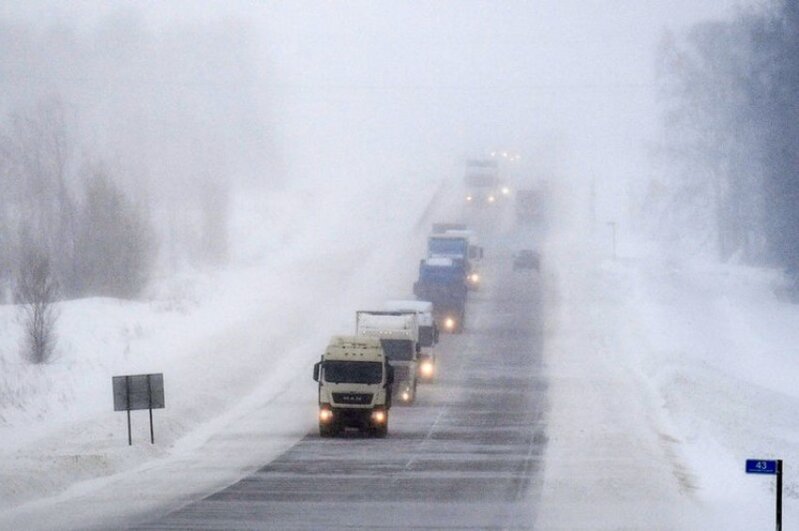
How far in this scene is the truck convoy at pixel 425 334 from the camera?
1929 inches

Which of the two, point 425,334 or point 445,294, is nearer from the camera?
point 425,334

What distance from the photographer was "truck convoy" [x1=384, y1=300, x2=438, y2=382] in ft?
161

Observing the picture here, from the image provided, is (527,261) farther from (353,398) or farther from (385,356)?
(353,398)

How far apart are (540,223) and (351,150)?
204 feet

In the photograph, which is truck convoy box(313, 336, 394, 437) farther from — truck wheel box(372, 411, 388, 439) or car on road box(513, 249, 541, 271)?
car on road box(513, 249, 541, 271)

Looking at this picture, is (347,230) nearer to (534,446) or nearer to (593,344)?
(593,344)

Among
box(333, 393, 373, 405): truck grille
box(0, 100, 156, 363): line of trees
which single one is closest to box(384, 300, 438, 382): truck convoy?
box(333, 393, 373, 405): truck grille

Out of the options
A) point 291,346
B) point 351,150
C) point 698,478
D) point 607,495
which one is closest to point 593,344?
point 291,346

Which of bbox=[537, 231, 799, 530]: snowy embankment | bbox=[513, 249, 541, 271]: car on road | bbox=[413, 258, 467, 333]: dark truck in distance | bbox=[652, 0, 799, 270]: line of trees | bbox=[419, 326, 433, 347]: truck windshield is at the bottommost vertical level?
bbox=[537, 231, 799, 530]: snowy embankment

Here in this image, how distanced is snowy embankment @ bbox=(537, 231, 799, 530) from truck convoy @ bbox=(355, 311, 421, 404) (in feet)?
17.5

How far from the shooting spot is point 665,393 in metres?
45.5

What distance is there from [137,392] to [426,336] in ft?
63.7

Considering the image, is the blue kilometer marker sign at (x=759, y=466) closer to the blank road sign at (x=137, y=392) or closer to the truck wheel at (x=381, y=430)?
the blank road sign at (x=137, y=392)

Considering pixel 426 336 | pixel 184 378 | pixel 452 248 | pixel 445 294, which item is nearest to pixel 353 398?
pixel 184 378
